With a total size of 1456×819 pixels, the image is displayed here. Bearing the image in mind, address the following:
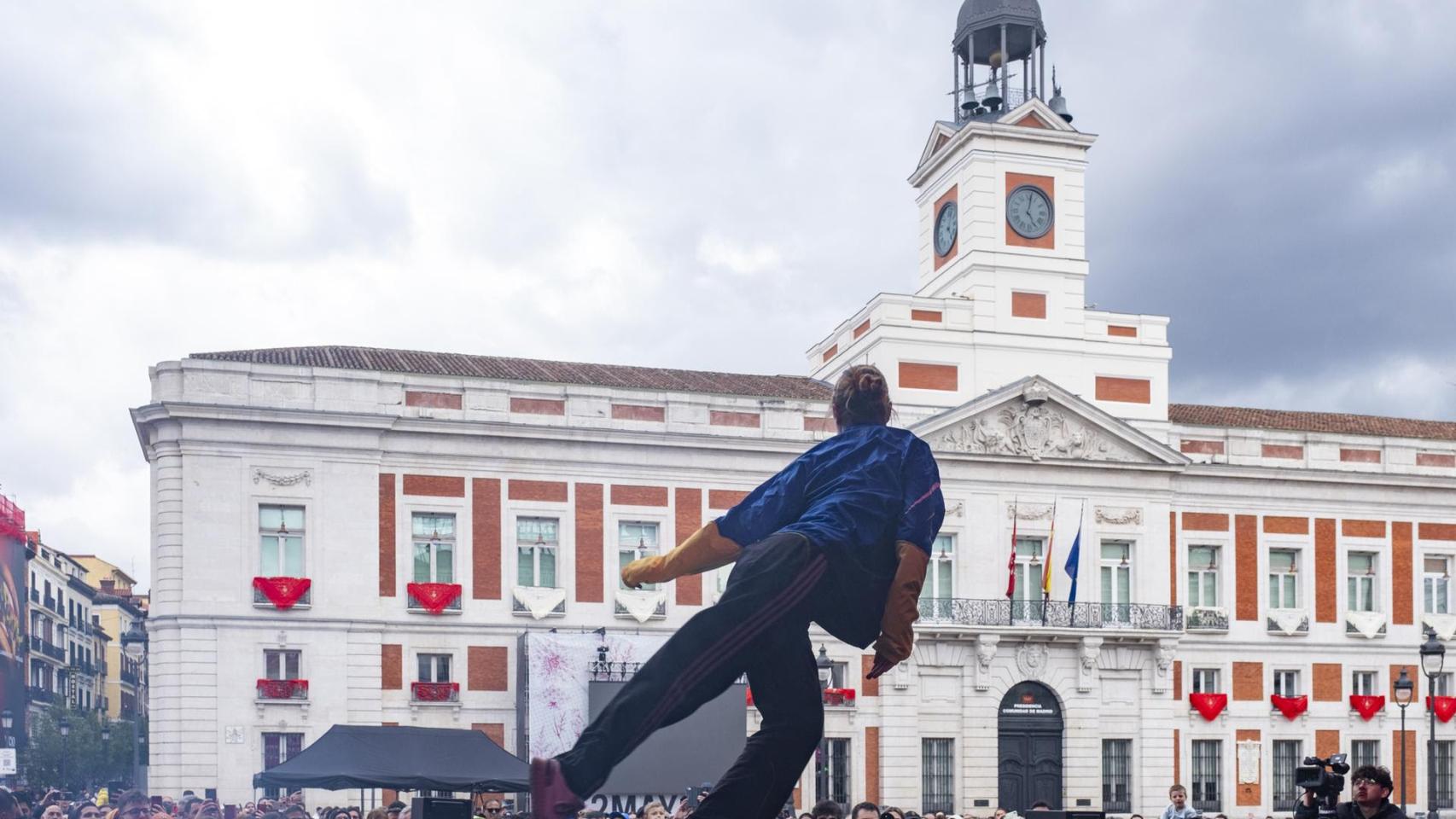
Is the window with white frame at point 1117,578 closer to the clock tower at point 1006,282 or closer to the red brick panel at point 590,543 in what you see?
the clock tower at point 1006,282

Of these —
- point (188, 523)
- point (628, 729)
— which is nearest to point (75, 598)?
point (188, 523)

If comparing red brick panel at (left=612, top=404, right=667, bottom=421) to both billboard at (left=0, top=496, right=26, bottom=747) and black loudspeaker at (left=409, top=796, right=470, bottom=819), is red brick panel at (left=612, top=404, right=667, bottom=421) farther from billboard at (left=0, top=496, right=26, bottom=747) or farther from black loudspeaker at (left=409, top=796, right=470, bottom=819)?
black loudspeaker at (left=409, top=796, right=470, bottom=819)

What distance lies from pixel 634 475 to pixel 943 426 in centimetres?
689

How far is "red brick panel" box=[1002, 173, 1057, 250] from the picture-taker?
138 feet

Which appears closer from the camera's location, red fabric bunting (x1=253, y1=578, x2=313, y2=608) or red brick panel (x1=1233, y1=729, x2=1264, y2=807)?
red fabric bunting (x1=253, y1=578, x2=313, y2=608)

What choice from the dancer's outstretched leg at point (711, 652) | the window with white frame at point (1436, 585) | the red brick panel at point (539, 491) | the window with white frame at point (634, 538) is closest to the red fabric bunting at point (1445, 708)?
the window with white frame at point (1436, 585)

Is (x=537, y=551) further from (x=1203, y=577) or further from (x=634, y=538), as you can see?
(x=1203, y=577)

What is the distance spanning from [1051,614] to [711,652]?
35.2 metres

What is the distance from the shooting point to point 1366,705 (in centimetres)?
4206

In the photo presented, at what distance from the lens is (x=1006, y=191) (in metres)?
42.0

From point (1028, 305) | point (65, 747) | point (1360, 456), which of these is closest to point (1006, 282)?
point (1028, 305)

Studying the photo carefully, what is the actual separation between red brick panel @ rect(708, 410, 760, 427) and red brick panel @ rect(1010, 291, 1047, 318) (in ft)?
23.6

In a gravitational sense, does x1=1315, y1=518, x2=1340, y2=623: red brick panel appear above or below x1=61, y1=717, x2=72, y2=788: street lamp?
above

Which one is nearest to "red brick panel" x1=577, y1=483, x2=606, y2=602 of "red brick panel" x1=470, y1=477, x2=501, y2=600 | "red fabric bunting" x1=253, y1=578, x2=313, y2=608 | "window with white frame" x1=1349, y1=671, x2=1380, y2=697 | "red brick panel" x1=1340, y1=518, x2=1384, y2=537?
"red brick panel" x1=470, y1=477, x2=501, y2=600
